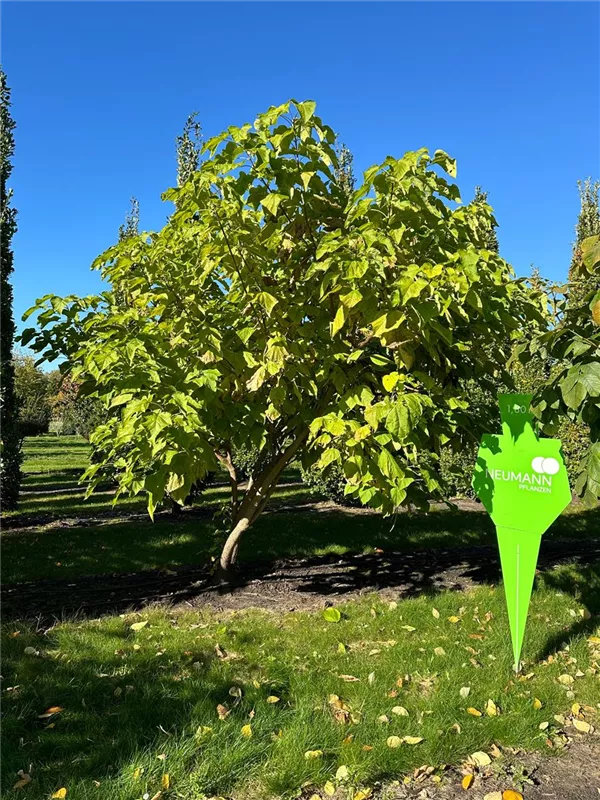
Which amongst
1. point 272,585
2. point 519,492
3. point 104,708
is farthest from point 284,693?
point 272,585

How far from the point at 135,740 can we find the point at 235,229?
2654mm

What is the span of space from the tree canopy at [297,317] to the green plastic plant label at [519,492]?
437 mm

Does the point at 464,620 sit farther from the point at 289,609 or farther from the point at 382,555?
the point at 382,555

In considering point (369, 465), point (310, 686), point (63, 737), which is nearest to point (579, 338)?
point (369, 465)

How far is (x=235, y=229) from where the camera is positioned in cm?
336

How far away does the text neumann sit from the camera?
293 cm

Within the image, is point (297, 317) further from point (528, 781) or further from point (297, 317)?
point (528, 781)

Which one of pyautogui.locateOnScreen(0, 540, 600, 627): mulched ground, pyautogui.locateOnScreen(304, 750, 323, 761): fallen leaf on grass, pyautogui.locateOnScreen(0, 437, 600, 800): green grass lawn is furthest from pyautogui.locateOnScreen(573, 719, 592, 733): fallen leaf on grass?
pyautogui.locateOnScreen(0, 540, 600, 627): mulched ground

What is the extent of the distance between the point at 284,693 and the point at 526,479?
1.67m

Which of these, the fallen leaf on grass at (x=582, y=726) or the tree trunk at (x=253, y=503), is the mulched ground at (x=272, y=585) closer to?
the tree trunk at (x=253, y=503)

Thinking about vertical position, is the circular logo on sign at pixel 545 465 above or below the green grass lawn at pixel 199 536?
above

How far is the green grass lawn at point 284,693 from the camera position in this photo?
2.19 m

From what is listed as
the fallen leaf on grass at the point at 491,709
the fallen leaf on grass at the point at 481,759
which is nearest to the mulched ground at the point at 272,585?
the fallen leaf on grass at the point at 491,709

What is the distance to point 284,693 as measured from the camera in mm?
2803
